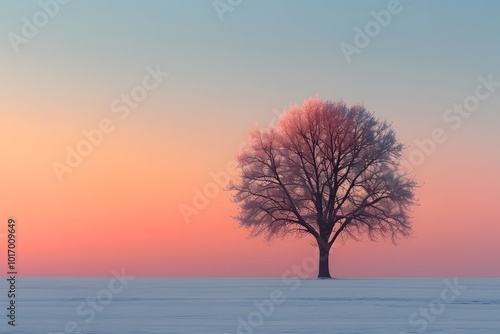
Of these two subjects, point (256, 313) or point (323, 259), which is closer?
point (256, 313)

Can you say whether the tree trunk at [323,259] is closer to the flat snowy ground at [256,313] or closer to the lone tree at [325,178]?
the lone tree at [325,178]

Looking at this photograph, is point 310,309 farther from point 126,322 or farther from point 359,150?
point 359,150

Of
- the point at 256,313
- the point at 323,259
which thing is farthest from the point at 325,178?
the point at 256,313

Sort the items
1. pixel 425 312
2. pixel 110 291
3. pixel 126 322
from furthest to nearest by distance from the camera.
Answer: pixel 110 291
pixel 425 312
pixel 126 322

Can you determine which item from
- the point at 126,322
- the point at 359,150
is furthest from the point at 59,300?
A: the point at 359,150

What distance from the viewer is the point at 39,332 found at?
11492 mm

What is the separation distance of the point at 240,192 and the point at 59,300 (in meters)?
16.7

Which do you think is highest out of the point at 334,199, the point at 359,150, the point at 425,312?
the point at 359,150

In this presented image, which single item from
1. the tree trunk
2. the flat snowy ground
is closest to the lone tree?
the tree trunk

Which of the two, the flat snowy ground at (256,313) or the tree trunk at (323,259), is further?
the tree trunk at (323,259)

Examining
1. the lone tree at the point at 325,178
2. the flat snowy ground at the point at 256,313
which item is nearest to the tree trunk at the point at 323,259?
the lone tree at the point at 325,178

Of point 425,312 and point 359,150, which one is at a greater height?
point 359,150

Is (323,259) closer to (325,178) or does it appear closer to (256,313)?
(325,178)

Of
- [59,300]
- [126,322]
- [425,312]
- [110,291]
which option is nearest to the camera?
[126,322]
